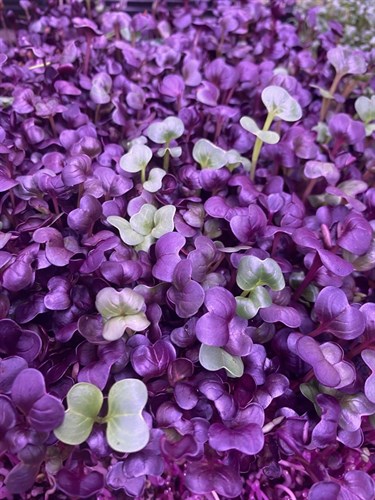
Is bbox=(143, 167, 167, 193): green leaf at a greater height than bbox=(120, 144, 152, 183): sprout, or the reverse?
bbox=(120, 144, 152, 183): sprout

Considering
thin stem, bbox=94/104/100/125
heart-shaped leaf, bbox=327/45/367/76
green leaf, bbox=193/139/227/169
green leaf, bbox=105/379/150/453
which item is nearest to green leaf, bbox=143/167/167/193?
green leaf, bbox=193/139/227/169

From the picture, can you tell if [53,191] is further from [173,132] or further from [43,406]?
[43,406]

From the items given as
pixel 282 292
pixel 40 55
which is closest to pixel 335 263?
pixel 282 292

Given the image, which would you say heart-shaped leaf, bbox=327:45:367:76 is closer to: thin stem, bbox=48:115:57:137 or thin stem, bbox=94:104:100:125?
thin stem, bbox=94:104:100:125

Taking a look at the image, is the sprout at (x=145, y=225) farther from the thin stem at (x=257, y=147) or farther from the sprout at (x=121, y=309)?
the thin stem at (x=257, y=147)

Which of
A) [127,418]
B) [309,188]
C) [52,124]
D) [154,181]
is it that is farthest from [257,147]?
[127,418]

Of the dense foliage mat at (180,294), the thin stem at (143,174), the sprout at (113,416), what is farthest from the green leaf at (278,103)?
the sprout at (113,416)
